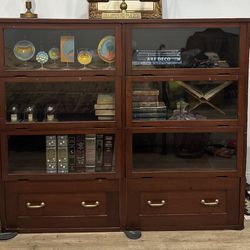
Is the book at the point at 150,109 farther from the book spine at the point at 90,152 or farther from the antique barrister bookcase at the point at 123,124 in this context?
the book spine at the point at 90,152

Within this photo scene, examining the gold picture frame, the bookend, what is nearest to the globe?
the gold picture frame

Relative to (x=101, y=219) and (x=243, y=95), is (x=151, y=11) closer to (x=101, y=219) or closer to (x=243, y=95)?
(x=243, y=95)

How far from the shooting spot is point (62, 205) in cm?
272

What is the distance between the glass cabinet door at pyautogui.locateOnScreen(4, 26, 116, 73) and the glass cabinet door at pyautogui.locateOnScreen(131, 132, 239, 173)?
1.70 ft

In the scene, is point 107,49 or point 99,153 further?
point 99,153

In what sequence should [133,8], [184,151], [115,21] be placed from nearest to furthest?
[115,21] → [184,151] → [133,8]

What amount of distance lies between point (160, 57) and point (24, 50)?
2.68 feet

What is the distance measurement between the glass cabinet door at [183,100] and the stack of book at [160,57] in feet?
0.36

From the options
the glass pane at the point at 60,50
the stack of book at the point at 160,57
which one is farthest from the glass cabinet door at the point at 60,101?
the stack of book at the point at 160,57

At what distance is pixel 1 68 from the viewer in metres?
2.57

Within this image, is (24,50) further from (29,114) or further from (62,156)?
(62,156)

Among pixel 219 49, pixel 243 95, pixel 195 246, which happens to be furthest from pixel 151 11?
pixel 195 246

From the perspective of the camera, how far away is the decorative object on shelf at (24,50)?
104 inches

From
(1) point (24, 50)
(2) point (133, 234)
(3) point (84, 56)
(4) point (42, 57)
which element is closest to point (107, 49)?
(3) point (84, 56)
